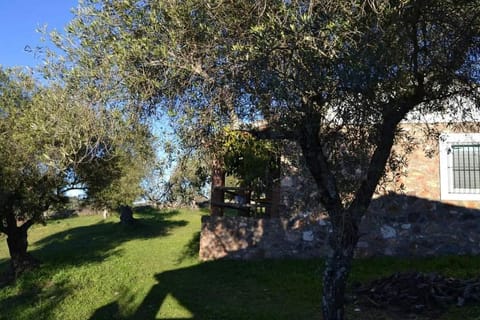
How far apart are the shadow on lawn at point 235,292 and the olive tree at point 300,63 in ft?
9.21

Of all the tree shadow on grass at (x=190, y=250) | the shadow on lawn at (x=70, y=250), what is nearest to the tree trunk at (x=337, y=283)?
the shadow on lawn at (x=70, y=250)

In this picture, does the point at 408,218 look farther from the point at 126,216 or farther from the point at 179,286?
the point at 126,216

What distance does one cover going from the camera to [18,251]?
1333 centimetres

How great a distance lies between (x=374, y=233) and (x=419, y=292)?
13.3 ft

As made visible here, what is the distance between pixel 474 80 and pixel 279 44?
3.20m

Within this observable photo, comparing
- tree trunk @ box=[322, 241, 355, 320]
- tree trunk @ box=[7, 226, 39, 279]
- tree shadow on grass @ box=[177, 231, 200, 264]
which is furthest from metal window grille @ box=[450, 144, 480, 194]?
tree trunk @ box=[7, 226, 39, 279]

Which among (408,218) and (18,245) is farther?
(18,245)

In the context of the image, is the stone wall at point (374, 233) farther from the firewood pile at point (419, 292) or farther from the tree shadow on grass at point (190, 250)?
the firewood pile at point (419, 292)

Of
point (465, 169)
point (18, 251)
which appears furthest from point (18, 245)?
point (465, 169)

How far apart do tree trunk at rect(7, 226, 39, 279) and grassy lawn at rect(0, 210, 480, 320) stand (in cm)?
61

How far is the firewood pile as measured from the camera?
7.50 m

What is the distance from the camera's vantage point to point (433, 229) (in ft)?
37.8

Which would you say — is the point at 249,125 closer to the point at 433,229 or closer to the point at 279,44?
the point at 279,44

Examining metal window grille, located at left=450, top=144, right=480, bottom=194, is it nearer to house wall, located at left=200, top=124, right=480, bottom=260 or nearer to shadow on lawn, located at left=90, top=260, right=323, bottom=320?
house wall, located at left=200, top=124, right=480, bottom=260
